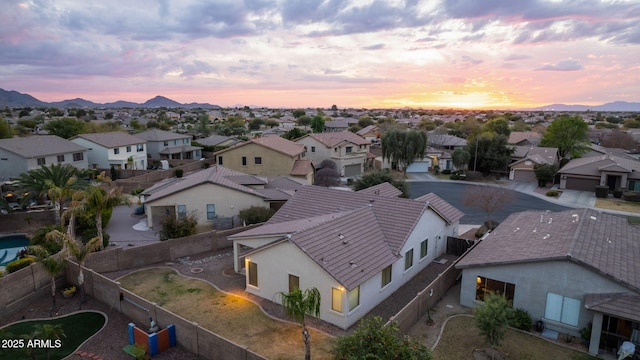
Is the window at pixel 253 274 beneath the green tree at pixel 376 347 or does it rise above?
beneath

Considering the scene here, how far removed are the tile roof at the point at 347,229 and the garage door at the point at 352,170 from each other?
35145 millimetres

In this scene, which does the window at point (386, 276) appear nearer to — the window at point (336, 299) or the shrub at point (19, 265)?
the window at point (336, 299)

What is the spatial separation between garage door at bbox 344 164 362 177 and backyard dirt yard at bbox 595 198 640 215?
33.1m

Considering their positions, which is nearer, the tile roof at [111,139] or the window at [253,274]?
the window at [253,274]

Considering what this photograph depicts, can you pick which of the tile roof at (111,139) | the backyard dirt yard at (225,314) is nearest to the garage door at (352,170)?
the tile roof at (111,139)

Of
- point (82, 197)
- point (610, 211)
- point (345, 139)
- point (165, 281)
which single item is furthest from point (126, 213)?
point (610, 211)

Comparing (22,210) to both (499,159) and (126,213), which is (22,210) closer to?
(126,213)

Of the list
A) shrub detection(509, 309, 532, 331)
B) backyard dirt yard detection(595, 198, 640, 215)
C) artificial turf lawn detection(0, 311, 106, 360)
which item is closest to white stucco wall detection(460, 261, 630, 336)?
shrub detection(509, 309, 532, 331)

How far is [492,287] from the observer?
20781 mm

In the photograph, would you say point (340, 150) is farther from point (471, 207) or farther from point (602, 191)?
point (602, 191)

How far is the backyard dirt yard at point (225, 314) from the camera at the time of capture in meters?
17.2

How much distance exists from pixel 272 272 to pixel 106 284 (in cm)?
882

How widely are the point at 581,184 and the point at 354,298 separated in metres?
48.4

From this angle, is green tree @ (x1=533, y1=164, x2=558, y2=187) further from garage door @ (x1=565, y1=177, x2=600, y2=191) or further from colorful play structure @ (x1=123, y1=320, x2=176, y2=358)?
colorful play structure @ (x1=123, y1=320, x2=176, y2=358)
